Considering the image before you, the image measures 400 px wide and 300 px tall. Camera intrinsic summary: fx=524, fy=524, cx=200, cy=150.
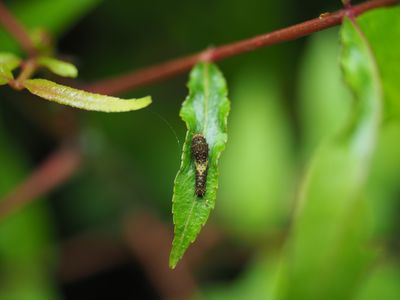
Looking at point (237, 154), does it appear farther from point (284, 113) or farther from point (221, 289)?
point (221, 289)

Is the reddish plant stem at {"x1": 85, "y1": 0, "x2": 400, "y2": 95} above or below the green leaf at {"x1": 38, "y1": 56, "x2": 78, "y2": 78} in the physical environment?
below

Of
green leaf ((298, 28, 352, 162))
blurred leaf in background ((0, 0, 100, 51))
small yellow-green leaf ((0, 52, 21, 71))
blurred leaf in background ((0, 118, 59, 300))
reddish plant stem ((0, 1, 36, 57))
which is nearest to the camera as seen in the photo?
small yellow-green leaf ((0, 52, 21, 71))

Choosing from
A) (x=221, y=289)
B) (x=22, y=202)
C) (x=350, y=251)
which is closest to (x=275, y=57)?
(x=221, y=289)

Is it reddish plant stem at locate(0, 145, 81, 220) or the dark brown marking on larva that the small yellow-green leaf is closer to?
the dark brown marking on larva

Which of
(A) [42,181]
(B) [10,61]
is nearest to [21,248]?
(A) [42,181]

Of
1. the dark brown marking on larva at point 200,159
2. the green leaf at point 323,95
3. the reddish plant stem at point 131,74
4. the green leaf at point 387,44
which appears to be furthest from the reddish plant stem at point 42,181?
the green leaf at point 387,44

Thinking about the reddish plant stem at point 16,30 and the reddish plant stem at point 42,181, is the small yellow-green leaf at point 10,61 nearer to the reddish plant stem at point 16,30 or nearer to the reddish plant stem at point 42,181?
the reddish plant stem at point 16,30

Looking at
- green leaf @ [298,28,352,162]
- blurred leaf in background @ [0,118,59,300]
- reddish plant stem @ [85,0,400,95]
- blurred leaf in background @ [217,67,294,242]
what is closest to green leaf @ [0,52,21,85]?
reddish plant stem @ [85,0,400,95]

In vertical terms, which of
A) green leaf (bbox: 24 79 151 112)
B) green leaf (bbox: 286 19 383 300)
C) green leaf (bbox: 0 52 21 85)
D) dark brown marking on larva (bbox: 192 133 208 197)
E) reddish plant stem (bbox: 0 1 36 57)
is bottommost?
green leaf (bbox: 286 19 383 300)
